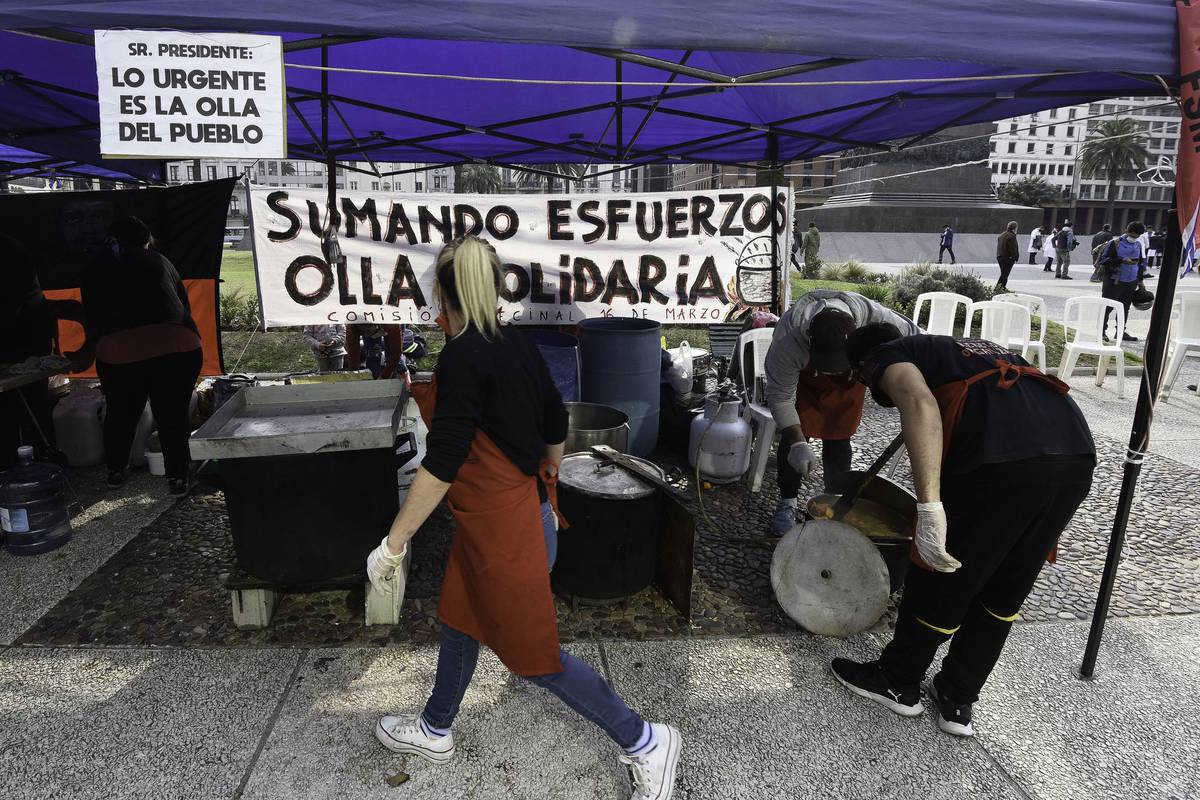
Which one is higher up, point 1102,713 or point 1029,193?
point 1029,193

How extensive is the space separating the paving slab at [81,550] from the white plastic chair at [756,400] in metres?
4.22

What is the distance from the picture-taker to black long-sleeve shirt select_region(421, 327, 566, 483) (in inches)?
75.2

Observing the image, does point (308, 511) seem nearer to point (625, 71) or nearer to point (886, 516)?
point (886, 516)

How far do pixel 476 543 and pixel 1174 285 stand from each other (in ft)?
9.96

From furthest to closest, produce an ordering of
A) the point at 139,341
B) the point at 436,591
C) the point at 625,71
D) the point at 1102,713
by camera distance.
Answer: the point at 625,71
the point at 139,341
the point at 436,591
the point at 1102,713

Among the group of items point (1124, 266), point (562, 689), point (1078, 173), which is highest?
point (1078, 173)

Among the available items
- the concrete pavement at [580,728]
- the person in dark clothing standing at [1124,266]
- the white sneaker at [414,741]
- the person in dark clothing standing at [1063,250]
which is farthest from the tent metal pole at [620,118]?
the person in dark clothing standing at [1063,250]

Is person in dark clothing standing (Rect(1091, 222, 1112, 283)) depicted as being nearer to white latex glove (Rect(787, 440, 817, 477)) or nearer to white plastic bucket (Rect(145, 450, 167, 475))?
white latex glove (Rect(787, 440, 817, 477))

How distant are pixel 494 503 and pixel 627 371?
11.7 ft

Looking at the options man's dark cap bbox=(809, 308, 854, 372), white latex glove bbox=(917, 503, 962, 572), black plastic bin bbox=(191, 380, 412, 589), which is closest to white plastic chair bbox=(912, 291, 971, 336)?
man's dark cap bbox=(809, 308, 854, 372)

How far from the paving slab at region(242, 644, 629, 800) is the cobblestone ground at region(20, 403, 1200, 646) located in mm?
314

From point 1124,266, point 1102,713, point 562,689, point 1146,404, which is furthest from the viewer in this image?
point 1124,266

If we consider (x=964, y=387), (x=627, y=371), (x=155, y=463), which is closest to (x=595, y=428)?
(x=627, y=371)

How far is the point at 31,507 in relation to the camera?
3900 mm
